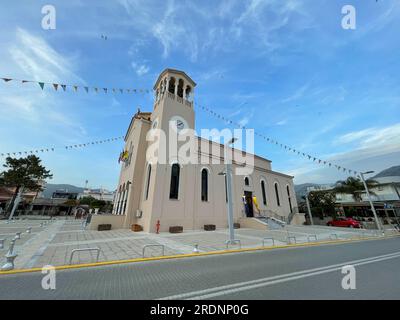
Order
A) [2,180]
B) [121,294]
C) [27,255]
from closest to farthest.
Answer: [121,294] < [27,255] < [2,180]

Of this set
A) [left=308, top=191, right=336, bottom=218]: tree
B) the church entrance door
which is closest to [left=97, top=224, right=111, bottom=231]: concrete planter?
the church entrance door

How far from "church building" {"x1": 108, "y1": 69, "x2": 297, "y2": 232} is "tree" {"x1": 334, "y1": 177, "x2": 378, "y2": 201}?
1600 cm

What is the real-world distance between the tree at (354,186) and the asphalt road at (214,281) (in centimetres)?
3187

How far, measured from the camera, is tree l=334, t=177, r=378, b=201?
31.6m

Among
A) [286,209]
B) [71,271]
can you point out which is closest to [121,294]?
[71,271]

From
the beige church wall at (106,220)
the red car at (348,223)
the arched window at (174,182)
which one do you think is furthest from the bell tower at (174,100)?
the red car at (348,223)

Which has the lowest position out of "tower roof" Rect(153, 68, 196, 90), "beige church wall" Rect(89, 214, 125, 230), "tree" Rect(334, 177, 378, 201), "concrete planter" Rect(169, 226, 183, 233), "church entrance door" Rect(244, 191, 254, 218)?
"concrete planter" Rect(169, 226, 183, 233)

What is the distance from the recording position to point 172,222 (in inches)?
639

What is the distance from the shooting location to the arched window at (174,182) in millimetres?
17284

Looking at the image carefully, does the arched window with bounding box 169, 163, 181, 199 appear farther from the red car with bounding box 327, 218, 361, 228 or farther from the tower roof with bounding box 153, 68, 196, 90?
the red car with bounding box 327, 218, 361, 228

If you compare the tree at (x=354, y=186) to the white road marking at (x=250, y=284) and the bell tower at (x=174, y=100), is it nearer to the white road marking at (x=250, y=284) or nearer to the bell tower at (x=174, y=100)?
the bell tower at (x=174, y=100)
